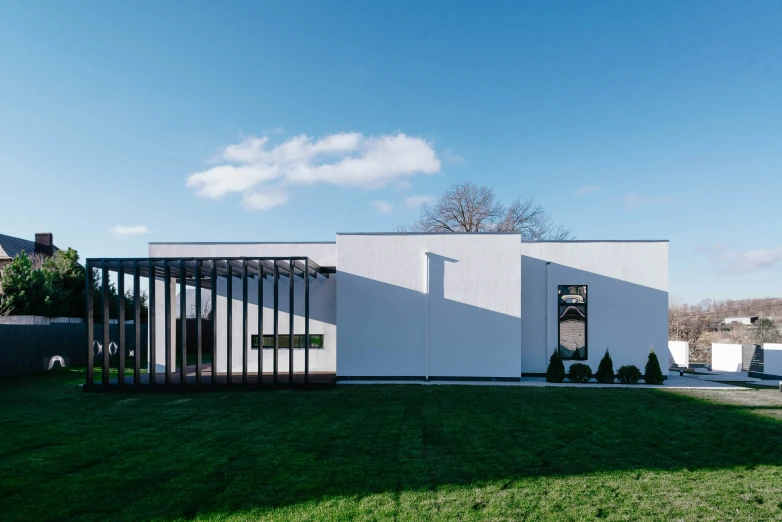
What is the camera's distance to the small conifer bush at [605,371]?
1494cm

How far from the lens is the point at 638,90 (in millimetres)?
15281

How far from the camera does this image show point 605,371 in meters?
15.0

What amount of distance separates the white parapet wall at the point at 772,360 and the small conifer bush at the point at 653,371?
22.5 ft

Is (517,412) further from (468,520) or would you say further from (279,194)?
(279,194)

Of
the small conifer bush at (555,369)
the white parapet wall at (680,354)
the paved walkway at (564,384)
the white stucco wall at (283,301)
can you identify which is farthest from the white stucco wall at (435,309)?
the white parapet wall at (680,354)

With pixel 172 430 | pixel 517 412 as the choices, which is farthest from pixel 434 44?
pixel 172 430

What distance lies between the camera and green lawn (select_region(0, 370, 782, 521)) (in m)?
4.66

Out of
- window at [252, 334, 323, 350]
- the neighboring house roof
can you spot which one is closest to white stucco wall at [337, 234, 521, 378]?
window at [252, 334, 323, 350]

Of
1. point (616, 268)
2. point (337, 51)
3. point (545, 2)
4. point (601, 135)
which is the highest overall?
point (545, 2)

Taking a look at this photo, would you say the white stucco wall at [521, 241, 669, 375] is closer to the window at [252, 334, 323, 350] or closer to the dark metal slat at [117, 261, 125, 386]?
the window at [252, 334, 323, 350]

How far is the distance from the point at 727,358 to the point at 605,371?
33.4ft

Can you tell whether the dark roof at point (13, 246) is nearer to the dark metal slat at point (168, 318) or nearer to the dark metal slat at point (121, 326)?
the dark metal slat at point (121, 326)

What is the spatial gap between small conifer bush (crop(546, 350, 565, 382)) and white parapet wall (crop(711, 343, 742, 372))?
10659mm

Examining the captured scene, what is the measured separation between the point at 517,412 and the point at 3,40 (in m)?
14.5
